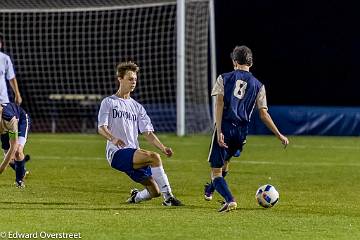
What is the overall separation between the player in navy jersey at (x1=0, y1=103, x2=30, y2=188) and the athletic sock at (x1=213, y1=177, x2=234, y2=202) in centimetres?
319

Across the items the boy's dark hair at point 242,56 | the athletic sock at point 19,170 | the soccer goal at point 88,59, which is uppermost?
the boy's dark hair at point 242,56

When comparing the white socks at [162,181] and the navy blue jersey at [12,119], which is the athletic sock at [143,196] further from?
the navy blue jersey at [12,119]

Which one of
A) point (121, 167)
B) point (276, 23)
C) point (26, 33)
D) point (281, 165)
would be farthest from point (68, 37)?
point (121, 167)

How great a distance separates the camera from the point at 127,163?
34.2ft

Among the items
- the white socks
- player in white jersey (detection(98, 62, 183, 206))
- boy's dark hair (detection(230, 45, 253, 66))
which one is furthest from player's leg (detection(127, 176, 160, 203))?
boy's dark hair (detection(230, 45, 253, 66))

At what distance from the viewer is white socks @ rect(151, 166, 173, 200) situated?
1038 cm

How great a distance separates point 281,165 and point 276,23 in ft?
48.0

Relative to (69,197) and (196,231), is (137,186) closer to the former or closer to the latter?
(69,197)

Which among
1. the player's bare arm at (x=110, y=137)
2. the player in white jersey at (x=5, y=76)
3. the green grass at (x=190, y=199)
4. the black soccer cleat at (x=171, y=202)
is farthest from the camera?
the player in white jersey at (x=5, y=76)

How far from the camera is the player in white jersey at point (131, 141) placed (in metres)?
10.4

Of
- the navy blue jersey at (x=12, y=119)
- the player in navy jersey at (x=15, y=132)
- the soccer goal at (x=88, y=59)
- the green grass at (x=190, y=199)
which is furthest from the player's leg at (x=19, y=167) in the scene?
the soccer goal at (x=88, y=59)

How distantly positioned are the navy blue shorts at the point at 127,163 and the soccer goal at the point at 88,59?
16066 mm

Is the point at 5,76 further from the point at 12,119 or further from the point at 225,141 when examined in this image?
the point at 225,141

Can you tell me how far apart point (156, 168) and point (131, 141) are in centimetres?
50
